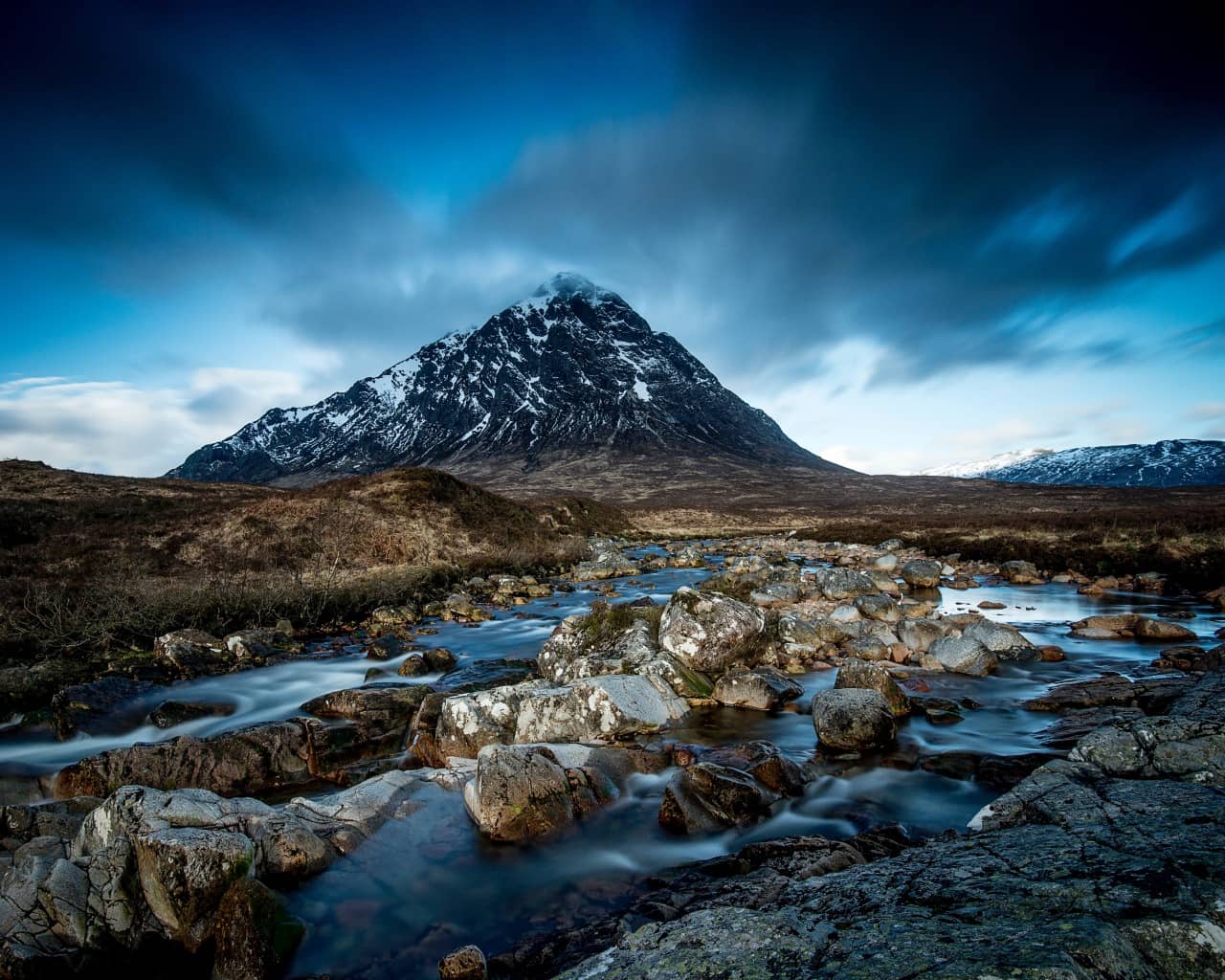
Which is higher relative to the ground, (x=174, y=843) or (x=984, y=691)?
(x=174, y=843)

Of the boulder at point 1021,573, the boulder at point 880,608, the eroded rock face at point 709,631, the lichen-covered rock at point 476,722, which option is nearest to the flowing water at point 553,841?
the lichen-covered rock at point 476,722

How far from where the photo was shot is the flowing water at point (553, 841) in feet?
20.8

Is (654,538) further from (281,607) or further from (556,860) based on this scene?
(556,860)

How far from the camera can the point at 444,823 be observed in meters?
8.06

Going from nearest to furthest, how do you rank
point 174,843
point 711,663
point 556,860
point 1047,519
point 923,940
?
point 923,940, point 174,843, point 556,860, point 711,663, point 1047,519

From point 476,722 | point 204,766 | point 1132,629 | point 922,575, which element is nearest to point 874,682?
point 476,722

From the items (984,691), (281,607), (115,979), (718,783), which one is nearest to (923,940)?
(718,783)

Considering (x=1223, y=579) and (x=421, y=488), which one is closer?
(x=1223, y=579)

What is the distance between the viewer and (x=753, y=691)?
1231 centimetres

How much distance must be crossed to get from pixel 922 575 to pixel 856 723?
1942 centimetres

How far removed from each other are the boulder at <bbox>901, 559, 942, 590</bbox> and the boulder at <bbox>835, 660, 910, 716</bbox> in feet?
52.9

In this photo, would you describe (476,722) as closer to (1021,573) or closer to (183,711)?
(183,711)

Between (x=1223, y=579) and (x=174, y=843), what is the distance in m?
31.4

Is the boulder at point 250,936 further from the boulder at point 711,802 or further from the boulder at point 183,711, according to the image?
the boulder at point 183,711
